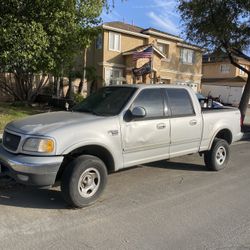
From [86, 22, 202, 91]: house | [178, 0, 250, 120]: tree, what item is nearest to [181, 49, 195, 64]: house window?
[86, 22, 202, 91]: house

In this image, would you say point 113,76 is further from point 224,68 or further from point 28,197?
Result: point 224,68

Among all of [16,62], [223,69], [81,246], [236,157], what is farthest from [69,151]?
[223,69]

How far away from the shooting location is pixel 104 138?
5621mm

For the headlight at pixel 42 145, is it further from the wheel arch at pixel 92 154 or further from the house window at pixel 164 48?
the house window at pixel 164 48

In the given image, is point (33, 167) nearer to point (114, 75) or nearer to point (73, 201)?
point (73, 201)

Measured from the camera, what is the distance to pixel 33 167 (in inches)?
195

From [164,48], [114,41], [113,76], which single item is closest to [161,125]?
[113,76]

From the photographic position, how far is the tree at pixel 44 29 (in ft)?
38.0

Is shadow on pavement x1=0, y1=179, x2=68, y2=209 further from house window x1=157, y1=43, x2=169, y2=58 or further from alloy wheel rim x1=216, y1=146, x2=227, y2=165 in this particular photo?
house window x1=157, y1=43, x2=169, y2=58

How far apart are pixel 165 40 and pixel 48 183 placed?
2879 centimetres

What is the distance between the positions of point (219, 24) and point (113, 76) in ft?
45.6

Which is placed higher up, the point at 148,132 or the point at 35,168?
the point at 148,132

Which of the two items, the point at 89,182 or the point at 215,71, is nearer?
the point at 89,182

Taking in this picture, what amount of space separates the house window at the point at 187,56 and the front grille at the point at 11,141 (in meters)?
30.1
